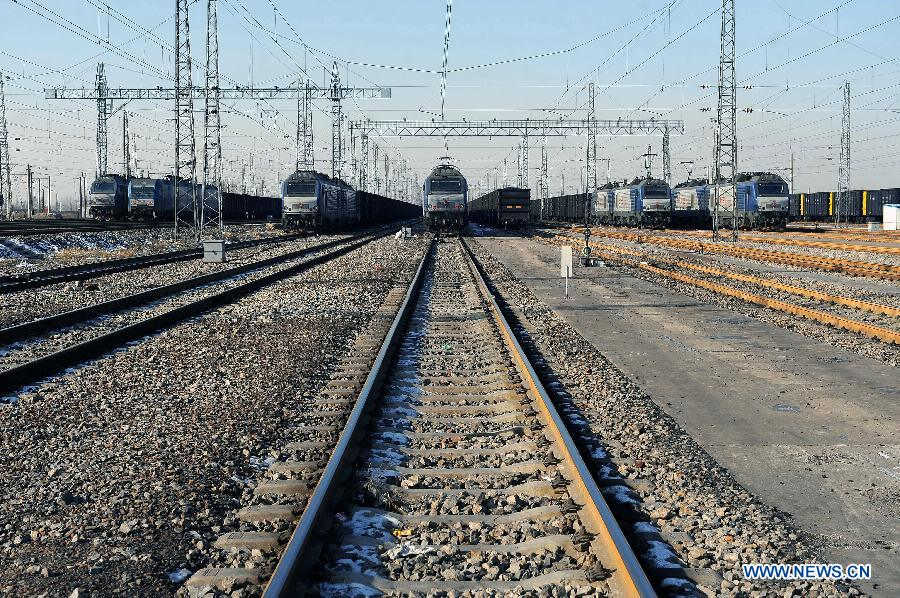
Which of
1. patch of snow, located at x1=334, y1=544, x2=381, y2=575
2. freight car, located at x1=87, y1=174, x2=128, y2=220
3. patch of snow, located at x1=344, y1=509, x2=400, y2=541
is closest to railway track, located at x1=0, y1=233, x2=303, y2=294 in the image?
patch of snow, located at x1=344, y1=509, x2=400, y2=541

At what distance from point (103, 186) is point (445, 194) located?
23701mm

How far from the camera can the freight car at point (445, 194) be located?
45.7m

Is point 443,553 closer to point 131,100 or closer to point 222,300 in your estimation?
point 222,300

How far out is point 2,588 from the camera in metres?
4.14

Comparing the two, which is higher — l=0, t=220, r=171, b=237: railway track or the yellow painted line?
l=0, t=220, r=171, b=237: railway track

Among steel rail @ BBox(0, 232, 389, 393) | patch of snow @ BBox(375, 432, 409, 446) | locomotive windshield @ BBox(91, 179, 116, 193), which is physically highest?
locomotive windshield @ BBox(91, 179, 116, 193)

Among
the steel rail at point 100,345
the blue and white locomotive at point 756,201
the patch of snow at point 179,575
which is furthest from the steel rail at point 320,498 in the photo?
the blue and white locomotive at point 756,201

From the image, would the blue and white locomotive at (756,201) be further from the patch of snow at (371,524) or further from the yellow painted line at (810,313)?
the patch of snow at (371,524)

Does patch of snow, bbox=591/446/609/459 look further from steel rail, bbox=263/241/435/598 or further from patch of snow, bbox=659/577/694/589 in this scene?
patch of snow, bbox=659/577/694/589

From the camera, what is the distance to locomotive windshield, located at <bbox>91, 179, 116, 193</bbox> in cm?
5522

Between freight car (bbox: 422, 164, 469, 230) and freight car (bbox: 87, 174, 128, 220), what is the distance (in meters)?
21.7

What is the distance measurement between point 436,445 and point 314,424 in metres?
1.21

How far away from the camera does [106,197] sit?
2170 inches

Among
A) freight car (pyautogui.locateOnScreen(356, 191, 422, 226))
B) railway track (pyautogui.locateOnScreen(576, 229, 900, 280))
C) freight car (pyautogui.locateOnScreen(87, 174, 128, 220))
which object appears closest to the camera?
railway track (pyautogui.locateOnScreen(576, 229, 900, 280))
